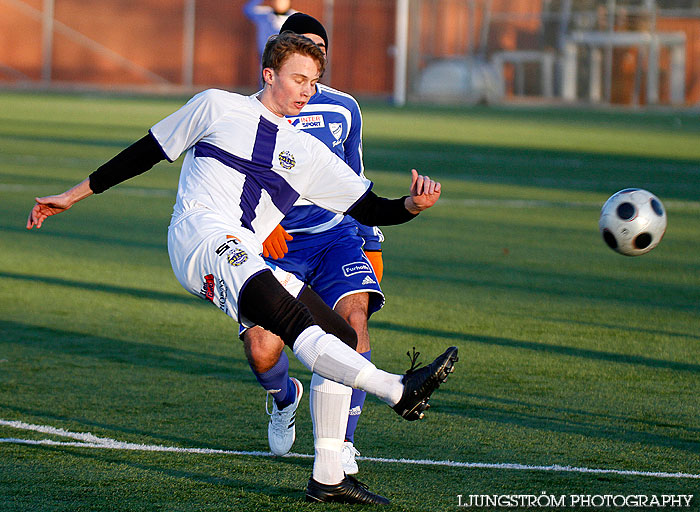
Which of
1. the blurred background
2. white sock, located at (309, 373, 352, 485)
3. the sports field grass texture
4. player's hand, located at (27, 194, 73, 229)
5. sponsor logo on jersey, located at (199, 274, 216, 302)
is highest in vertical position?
player's hand, located at (27, 194, 73, 229)

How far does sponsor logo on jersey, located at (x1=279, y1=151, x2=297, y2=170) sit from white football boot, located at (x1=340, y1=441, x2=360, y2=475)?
1241 millimetres

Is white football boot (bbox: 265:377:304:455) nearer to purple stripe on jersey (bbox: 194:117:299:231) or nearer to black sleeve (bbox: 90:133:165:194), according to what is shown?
purple stripe on jersey (bbox: 194:117:299:231)

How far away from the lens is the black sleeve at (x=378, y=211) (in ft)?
16.6

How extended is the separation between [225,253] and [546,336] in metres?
3.93

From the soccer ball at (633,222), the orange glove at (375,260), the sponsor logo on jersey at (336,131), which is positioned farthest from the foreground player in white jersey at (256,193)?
the soccer ball at (633,222)

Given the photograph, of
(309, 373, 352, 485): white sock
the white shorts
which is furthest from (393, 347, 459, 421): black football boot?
the white shorts

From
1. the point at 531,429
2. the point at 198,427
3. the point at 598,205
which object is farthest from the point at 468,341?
the point at 598,205

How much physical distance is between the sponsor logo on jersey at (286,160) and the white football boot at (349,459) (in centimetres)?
124

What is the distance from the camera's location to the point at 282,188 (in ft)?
16.4

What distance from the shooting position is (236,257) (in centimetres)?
444

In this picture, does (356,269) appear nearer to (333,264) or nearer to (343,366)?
(333,264)

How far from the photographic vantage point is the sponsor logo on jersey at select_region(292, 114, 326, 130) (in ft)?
19.2

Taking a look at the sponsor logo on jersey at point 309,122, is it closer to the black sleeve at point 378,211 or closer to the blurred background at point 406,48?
the black sleeve at point 378,211

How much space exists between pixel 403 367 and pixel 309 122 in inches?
71.6
